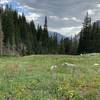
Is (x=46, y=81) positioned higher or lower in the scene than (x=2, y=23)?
lower

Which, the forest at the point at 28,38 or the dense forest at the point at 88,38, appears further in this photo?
the dense forest at the point at 88,38

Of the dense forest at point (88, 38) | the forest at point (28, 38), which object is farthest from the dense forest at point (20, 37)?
the dense forest at point (88, 38)

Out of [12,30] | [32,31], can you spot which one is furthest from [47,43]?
[12,30]

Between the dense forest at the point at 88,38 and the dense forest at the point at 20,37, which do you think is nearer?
the dense forest at the point at 20,37

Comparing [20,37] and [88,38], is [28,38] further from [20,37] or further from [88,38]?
[88,38]

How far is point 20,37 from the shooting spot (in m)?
166

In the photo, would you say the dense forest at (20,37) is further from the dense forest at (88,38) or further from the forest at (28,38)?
the dense forest at (88,38)

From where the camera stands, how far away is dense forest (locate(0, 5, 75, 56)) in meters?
140

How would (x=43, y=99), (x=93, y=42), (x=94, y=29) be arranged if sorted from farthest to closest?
(x=94, y=29) < (x=93, y=42) < (x=43, y=99)

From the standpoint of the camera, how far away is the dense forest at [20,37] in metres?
140

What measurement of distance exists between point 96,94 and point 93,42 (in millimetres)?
139071

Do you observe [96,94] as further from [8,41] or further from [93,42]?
[93,42]

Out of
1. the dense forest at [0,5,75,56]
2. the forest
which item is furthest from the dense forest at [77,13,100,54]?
the dense forest at [0,5,75,56]

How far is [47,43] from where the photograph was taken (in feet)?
643
